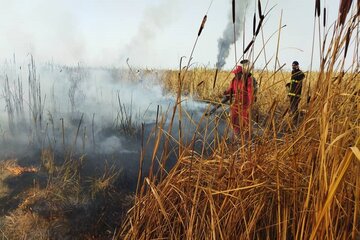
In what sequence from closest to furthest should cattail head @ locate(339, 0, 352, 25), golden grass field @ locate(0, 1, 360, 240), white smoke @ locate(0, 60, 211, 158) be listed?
cattail head @ locate(339, 0, 352, 25), golden grass field @ locate(0, 1, 360, 240), white smoke @ locate(0, 60, 211, 158)

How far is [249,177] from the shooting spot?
5.12 feet

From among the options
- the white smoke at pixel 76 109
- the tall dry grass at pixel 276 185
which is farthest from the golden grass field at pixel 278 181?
the white smoke at pixel 76 109

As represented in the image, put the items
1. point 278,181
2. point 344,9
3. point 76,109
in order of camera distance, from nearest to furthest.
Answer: point 344,9, point 278,181, point 76,109

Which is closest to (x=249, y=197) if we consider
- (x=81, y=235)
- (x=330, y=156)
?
(x=330, y=156)

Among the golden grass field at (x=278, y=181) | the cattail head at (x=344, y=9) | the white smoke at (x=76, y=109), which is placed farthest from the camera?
the white smoke at (x=76, y=109)

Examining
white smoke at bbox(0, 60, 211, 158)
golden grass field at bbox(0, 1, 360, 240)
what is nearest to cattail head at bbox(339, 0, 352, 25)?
golden grass field at bbox(0, 1, 360, 240)

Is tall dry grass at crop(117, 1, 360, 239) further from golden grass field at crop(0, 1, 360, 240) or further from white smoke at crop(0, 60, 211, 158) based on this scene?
white smoke at crop(0, 60, 211, 158)

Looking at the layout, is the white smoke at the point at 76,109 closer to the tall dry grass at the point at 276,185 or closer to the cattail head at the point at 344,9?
the tall dry grass at the point at 276,185

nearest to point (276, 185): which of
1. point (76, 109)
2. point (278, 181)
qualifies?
point (278, 181)

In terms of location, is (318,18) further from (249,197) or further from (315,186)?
(249,197)

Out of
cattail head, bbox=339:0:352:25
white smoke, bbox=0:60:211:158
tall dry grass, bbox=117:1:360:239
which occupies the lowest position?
white smoke, bbox=0:60:211:158

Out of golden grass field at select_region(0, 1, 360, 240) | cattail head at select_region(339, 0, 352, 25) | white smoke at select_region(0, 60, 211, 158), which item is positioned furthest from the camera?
white smoke at select_region(0, 60, 211, 158)

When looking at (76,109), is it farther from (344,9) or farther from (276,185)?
(344,9)

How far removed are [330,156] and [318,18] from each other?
523 millimetres
